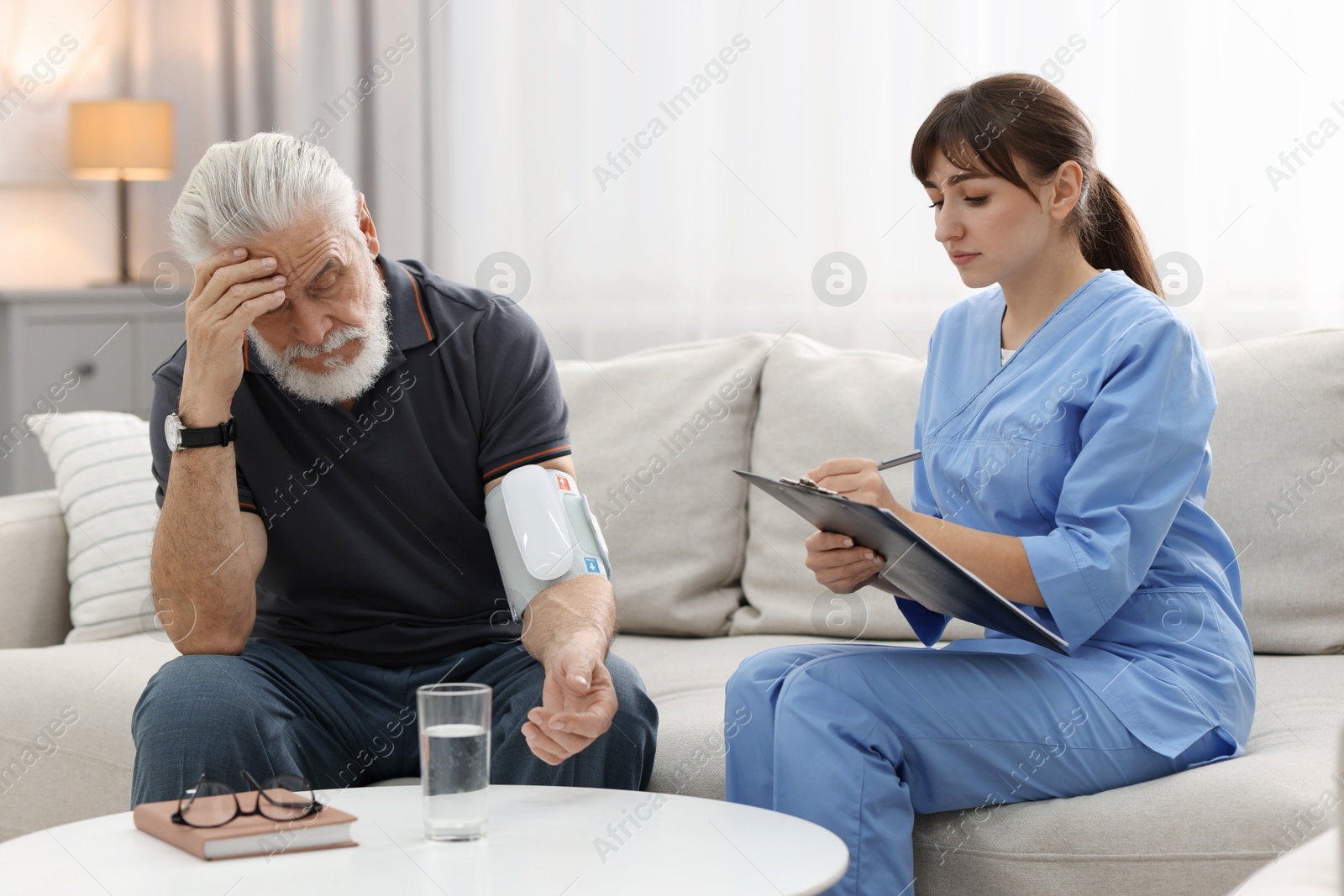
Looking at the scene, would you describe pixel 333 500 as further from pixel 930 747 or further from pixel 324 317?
pixel 930 747

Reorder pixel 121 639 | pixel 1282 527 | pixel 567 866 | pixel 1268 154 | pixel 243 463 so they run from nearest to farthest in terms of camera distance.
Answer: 1. pixel 567 866
2. pixel 243 463
3. pixel 1282 527
4. pixel 121 639
5. pixel 1268 154

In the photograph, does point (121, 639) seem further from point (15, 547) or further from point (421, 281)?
point (421, 281)

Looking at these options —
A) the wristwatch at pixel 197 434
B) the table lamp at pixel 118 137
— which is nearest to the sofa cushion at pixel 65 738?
the wristwatch at pixel 197 434

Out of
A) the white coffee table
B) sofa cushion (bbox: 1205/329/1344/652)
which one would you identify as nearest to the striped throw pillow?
the white coffee table

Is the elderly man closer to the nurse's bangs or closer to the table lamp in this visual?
the nurse's bangs

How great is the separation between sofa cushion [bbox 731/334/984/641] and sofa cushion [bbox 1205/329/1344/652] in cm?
46

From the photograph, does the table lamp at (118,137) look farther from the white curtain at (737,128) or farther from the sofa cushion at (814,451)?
the sofa cushion at (814,451)

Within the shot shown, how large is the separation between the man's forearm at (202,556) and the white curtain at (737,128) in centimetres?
141

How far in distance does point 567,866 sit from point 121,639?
4.40 ft

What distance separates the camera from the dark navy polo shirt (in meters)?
1.53

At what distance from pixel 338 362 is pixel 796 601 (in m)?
0.81

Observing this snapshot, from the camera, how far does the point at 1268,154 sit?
7.35 feet

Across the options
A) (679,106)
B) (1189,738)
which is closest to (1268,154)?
(679,106)

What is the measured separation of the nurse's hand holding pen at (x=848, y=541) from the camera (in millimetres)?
1320
